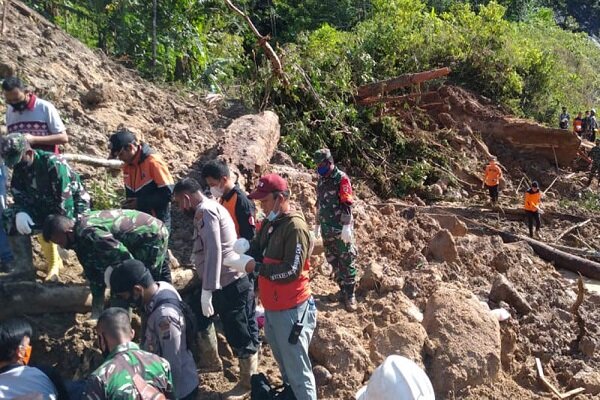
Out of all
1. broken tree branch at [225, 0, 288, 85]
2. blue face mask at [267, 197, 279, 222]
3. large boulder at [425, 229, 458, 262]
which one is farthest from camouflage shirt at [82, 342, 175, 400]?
broken tree branch at [225, 0, 288, 85]

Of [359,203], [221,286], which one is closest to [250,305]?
[221,286]

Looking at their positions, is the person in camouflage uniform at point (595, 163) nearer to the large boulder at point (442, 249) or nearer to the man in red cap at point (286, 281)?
the large boulder at point (442, 249)

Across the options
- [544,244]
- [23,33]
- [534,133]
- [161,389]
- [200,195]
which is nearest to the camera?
[161,389]

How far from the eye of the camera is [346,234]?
6293 millimetres

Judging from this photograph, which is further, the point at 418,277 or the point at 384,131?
the point at 384,131

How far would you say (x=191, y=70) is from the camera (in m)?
11.0

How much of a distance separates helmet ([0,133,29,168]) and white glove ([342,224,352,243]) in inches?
112

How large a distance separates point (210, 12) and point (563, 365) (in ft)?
28.3

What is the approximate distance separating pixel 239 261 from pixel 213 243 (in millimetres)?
216

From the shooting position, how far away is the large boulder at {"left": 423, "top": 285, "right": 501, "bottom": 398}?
5676 mm

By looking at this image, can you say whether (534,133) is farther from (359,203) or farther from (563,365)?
(563,365)

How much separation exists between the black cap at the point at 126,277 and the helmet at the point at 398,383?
1.52 meters

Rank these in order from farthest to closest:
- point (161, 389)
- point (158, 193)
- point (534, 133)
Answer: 1. point (534, 133)
2. point (158, 193)
3. point (161, 389)

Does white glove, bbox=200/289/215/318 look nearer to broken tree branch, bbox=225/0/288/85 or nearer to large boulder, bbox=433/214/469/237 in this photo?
large boulder, bbox=433/214/469/237
